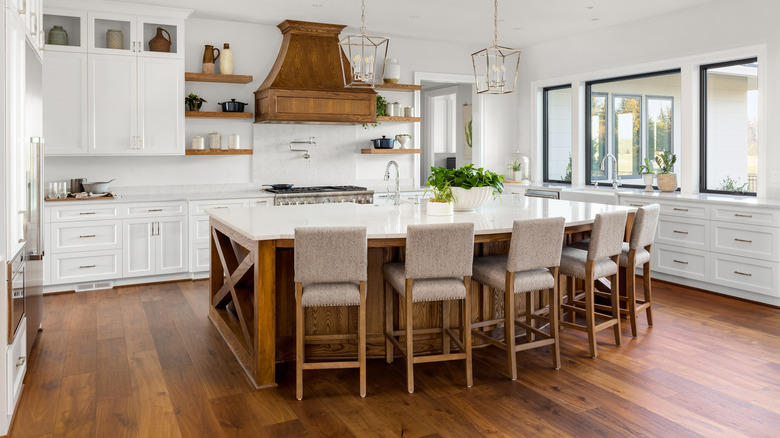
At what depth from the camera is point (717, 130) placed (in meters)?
6.01

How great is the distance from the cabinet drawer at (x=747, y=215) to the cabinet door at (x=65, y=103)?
588cm

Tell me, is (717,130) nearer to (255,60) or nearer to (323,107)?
(323,107)

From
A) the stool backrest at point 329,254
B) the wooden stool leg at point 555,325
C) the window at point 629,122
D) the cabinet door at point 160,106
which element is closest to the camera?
the stool backrest at point 329,254

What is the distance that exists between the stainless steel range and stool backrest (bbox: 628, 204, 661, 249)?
10.7 ft

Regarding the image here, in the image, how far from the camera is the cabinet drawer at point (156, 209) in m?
5.77

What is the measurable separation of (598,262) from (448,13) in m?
3.51

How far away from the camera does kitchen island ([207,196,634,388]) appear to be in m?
3.30

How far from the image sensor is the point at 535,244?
3.40 meters

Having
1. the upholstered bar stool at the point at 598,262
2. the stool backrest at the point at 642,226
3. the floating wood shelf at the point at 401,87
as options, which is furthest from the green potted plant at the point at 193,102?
the stool backrest at the point at 642,226

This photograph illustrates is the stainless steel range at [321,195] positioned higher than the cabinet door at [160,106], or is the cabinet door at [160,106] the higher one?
the cabinet door at [160,106]

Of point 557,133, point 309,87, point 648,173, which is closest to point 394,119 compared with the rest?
point 309,87

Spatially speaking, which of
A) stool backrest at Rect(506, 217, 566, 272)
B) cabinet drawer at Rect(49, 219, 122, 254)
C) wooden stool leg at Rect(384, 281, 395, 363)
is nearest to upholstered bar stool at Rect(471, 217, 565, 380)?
stool backrest at Rect(506, 217, 566, 272)

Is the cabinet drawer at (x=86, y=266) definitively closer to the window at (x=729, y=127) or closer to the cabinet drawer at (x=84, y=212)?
the cabinet drawer at (x=84, y=212)

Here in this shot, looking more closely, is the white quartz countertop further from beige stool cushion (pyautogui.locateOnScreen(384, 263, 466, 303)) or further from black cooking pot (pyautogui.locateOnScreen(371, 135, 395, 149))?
black cooking pot (pyautogui.locateOnScreen(371, 135, 395, 149))
